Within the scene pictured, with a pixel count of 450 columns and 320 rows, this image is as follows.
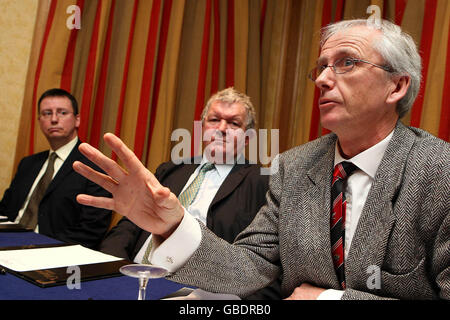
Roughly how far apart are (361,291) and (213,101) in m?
1.40

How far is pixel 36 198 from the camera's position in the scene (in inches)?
85.0

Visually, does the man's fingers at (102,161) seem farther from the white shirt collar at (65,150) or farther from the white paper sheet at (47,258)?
the white shirt collar at (65,150)

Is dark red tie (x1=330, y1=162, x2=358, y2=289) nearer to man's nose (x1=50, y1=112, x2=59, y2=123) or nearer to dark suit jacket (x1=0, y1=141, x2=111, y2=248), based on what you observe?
dark suit jacket (x1=0, y1=141, x2=111, y2=248)

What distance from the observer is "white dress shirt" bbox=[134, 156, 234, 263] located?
179 centimetres

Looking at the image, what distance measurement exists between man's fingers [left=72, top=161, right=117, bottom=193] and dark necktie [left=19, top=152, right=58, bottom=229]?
144 centimetres

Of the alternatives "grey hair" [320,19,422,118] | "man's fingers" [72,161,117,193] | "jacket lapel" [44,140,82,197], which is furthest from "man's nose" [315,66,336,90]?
"jacket lapel" [44,140,82,197]

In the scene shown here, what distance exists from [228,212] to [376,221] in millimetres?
864

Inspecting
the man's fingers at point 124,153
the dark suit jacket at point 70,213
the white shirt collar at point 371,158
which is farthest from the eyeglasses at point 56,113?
the white shirt collar at point 371,158

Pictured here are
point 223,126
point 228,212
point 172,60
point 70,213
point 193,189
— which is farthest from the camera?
point 172,60

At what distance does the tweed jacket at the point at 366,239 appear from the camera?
2.90 ft

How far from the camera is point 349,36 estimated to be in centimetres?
110

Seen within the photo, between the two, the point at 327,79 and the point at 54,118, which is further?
the point at 54,118

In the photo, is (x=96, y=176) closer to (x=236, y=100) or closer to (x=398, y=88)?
(x=398, y=88)

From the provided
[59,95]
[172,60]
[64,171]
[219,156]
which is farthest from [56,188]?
[172,60]
